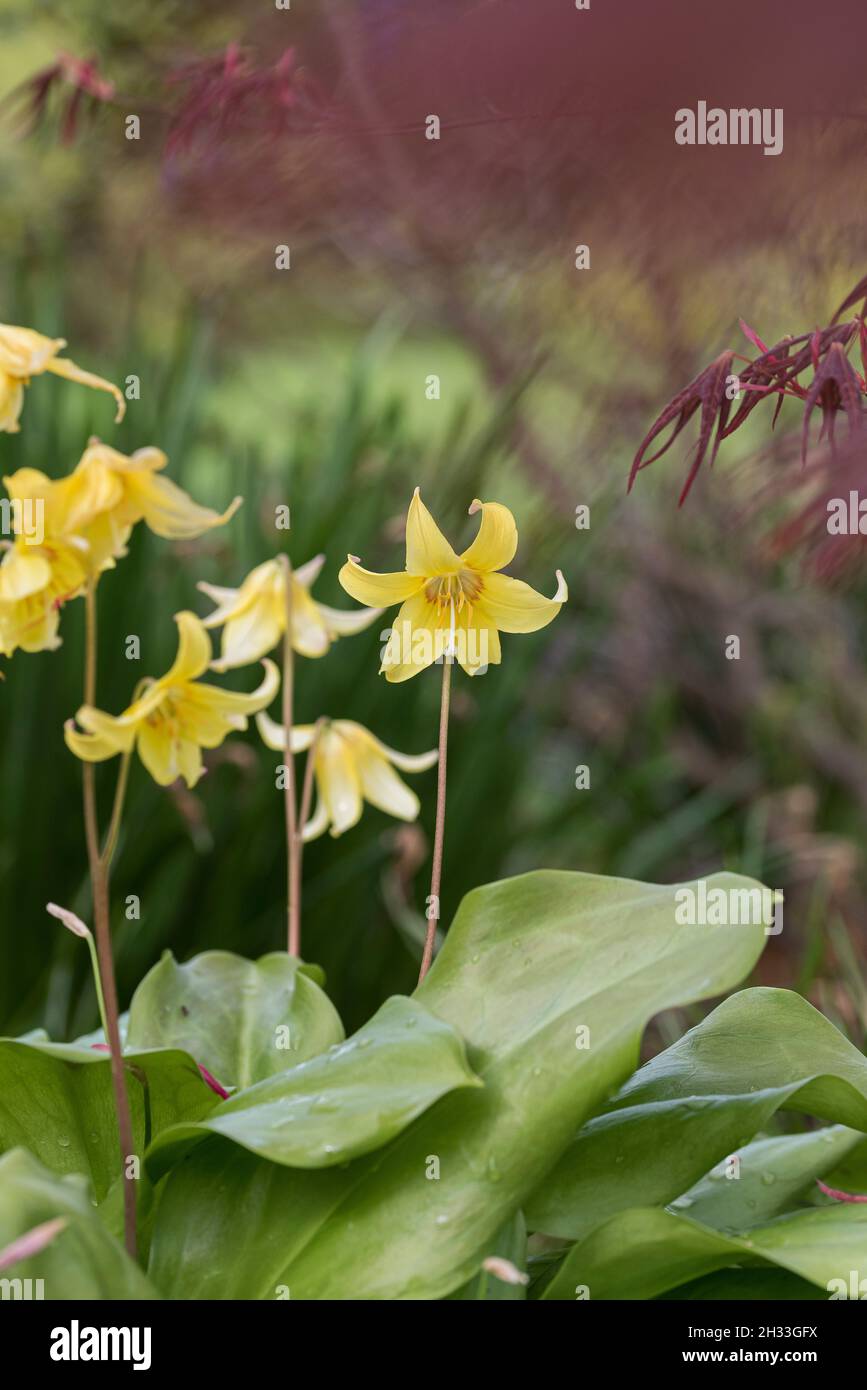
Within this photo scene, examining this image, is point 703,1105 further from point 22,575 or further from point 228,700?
point 22,575

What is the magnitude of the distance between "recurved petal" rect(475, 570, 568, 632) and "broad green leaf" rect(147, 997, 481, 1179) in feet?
0.90

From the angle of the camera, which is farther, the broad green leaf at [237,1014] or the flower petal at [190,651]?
the broad green leaf at [237,1014]

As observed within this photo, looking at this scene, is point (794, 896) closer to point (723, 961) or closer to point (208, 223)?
point (208, 223)

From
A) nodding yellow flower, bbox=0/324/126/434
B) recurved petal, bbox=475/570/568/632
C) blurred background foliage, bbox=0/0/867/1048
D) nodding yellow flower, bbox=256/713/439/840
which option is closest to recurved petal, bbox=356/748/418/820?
nodding yellow flower, bbox=256/713/439/840

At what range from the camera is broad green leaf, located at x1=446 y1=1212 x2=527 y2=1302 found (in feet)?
2.66

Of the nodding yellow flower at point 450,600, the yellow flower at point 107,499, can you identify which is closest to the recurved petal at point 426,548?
the nodding yellow flower at point 450,600

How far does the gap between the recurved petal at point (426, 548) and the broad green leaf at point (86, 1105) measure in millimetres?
373

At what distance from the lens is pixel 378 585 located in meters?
0.89

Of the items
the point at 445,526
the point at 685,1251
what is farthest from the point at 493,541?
the point at 445,526

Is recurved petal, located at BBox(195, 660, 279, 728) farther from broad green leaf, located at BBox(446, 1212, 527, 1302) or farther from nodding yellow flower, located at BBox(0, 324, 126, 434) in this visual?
broad green leaf, located at BBox(446, 1212, 527, 1302)

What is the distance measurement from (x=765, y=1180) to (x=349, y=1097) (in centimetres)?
30

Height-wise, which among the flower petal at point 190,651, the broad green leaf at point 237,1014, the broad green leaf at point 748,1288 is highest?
the flower petal at point 190,651

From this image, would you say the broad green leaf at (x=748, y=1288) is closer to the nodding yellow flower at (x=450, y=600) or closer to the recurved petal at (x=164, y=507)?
the nodding yellow flower at (x=450, y=600)

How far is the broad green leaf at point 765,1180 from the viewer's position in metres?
0.85
